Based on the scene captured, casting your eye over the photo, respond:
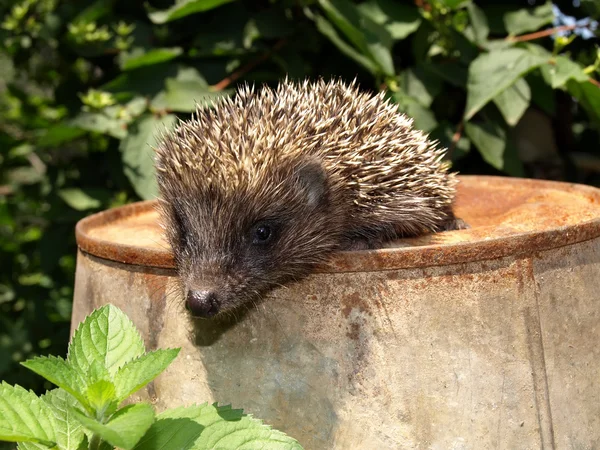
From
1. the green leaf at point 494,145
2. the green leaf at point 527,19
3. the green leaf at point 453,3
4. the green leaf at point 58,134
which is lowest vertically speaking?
the green leaf at point 494,145

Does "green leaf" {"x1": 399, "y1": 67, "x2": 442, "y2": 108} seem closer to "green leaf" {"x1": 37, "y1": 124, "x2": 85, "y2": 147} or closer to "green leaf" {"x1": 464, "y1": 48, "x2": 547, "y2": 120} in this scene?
"green leaf" {"x1": 464, "y1": 48, "x2": 547, "y2": 120}

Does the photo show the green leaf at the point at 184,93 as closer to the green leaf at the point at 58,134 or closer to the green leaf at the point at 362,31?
the green leaf at the point at 58,134

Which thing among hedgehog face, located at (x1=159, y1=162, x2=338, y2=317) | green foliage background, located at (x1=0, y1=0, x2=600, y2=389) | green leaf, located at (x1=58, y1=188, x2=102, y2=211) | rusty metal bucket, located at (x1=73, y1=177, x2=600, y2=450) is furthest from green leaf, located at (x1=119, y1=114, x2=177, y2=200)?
rusty metal bucket, located at (x1=73, y1=177, x2=600, y2=450)

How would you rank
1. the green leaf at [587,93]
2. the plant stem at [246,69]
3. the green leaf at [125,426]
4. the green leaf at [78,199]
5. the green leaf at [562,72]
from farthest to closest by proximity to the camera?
the green leaf at [78,199] < the plant stem at [246,69] < the green leaf at [587,93] < the green leaf at [562,72] < the green leaf at [125,426]

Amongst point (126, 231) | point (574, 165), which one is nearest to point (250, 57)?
point (126, 231)

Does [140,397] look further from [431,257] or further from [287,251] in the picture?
[431,257]

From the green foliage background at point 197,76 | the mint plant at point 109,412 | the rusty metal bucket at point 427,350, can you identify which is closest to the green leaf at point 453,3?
the green foliage background at point 197,76

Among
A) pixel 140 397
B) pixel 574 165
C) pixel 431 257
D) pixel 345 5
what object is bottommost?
pixel 574 165

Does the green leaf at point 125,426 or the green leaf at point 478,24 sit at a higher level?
the green leaf at point 478,24
